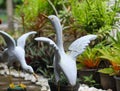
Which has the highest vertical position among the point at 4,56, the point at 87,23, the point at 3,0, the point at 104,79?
the point at 3,0

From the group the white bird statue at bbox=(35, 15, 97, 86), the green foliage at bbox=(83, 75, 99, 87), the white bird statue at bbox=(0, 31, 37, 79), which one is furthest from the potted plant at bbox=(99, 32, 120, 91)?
the white bird statue at bbox=(0, 31, 37, 79)

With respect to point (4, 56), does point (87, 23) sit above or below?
above

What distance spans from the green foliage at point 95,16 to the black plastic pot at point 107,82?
103 cm

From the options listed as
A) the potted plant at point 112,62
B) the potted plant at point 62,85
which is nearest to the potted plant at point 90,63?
the potted plant at point 112,62

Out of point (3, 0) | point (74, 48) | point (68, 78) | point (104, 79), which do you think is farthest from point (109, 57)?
point (3, 0)

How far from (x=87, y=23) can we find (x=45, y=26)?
59.8 inches

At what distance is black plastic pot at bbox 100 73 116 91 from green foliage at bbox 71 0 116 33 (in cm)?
103

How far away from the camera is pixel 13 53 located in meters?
5.70

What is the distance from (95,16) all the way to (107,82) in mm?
1434

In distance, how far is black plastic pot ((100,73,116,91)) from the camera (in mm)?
6305

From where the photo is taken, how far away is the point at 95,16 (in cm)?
729

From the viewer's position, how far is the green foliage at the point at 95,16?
7.19 meters

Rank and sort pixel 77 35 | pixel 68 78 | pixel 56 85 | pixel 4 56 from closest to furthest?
pixel 68 78 < pixel 56 85 < pixel 4 56 < pixel 77 35

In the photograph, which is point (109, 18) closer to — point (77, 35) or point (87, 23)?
point (87, 23)
